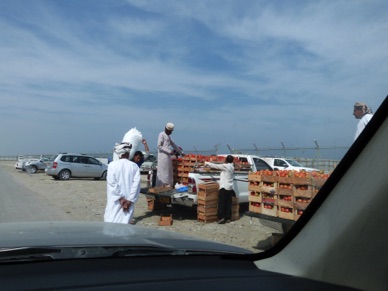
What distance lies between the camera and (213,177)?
36.3ft

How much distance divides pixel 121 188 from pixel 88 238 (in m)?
4.06

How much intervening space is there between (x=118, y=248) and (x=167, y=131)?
28.6 ft

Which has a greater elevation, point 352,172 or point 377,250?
point 352,172

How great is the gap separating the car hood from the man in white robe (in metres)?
3.38

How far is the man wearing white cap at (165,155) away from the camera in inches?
432

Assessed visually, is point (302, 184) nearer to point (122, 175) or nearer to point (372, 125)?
point (122, 175)

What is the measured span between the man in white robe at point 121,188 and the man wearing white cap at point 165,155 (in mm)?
4406

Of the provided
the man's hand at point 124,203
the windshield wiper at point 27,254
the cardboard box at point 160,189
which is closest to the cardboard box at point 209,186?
the cardboard box at point 160,189

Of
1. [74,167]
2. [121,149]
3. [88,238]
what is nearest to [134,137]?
[121,149]

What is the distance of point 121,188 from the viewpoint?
254 inches

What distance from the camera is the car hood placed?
87.0 inches

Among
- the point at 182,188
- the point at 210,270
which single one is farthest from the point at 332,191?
the point at 182,188

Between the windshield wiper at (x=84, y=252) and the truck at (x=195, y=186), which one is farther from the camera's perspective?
the truck at (x=195, y=186)

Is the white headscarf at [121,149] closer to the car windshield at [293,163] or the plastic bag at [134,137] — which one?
the plastic bag at [134,137]
